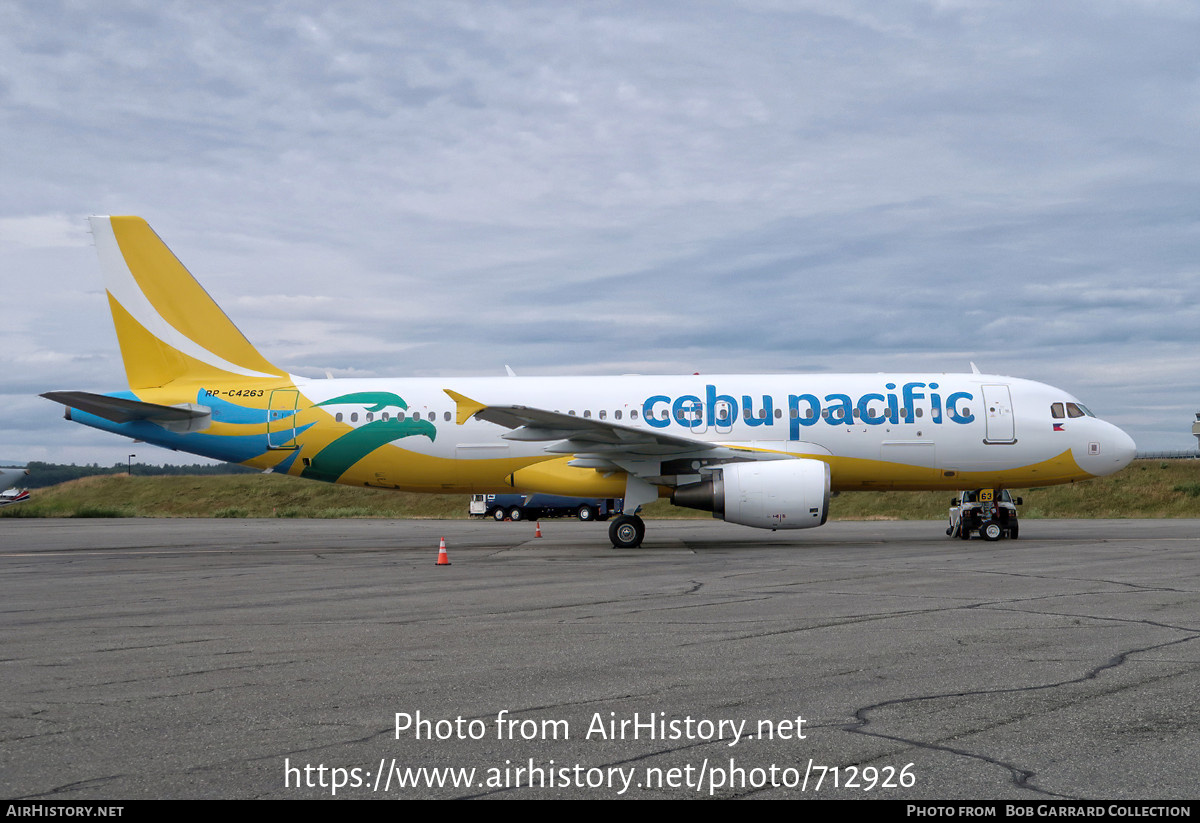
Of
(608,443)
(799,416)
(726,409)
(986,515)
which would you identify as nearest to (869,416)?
(799,416)

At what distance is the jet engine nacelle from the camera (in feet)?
63.0

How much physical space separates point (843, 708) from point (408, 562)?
41.8 feet

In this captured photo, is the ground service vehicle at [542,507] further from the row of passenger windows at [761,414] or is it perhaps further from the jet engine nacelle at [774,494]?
the jet engine nacelle at [774,494]

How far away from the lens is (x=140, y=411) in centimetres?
2186

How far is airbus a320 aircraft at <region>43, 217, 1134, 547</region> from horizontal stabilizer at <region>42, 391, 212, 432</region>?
0.04 metres

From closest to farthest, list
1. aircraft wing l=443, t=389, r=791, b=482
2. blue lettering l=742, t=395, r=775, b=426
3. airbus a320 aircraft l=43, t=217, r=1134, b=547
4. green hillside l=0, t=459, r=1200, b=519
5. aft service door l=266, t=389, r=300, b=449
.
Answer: aircraft wing l=443, t=389, r=791, b=482 < airbus a320 aircraft l=43, t=217, r=1134, b=547 < blue lettering l=742, t=395, r=775, b=426 < aft service door l=266, t=389, r=300, b=449 < green hillside l=0, t=459, r=1200, b=519

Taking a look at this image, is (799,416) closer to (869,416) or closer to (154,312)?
(869,416)

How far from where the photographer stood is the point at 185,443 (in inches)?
885

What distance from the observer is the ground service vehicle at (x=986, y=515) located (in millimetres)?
21953

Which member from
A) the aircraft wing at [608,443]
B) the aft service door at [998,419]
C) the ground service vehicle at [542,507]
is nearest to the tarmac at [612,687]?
the aircraft wing at [608,443]

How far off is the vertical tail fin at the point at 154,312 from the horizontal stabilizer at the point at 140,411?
1020mm

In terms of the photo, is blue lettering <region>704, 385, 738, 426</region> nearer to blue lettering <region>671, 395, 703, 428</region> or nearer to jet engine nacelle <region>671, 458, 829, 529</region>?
blue lettering <region>671, 395, 703, 428</region>

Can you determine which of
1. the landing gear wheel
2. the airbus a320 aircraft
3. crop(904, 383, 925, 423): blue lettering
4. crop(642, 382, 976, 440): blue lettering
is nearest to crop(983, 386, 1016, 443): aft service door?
the airbus a320 aircraft

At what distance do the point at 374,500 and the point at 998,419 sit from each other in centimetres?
4400
